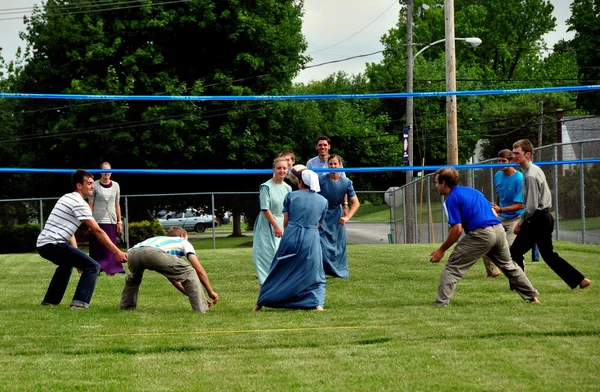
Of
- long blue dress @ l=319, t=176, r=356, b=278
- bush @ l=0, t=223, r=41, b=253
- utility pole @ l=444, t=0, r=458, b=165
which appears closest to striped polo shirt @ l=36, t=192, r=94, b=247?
long blue dress @ l=319, t=176, r=356, b=278

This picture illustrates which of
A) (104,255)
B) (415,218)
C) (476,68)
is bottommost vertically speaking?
(415,218)

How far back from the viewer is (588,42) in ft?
212

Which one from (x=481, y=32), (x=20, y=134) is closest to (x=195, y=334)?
(x=20, y=134)

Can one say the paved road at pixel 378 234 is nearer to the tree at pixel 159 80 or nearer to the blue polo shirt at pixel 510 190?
the tree at pixel 159 80

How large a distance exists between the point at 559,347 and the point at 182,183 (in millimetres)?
36071

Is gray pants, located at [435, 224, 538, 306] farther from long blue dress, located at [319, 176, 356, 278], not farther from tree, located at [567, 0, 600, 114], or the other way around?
tree, located at [567, 0, 600, 114]

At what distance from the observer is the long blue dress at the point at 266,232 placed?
12.5 metres

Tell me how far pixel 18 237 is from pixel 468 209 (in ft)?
91.4

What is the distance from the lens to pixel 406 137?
1491 inches

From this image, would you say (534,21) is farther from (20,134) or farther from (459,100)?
(20,134)

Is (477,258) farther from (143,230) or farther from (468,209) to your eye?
(143,230)

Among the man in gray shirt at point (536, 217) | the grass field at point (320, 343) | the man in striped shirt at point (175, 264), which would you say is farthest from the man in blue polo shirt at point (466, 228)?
the man in striped shirt at point (175, 264)

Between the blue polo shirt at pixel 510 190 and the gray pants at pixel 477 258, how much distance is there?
2875 millimetres

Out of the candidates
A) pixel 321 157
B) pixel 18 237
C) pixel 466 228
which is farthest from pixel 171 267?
pixel 18 237
